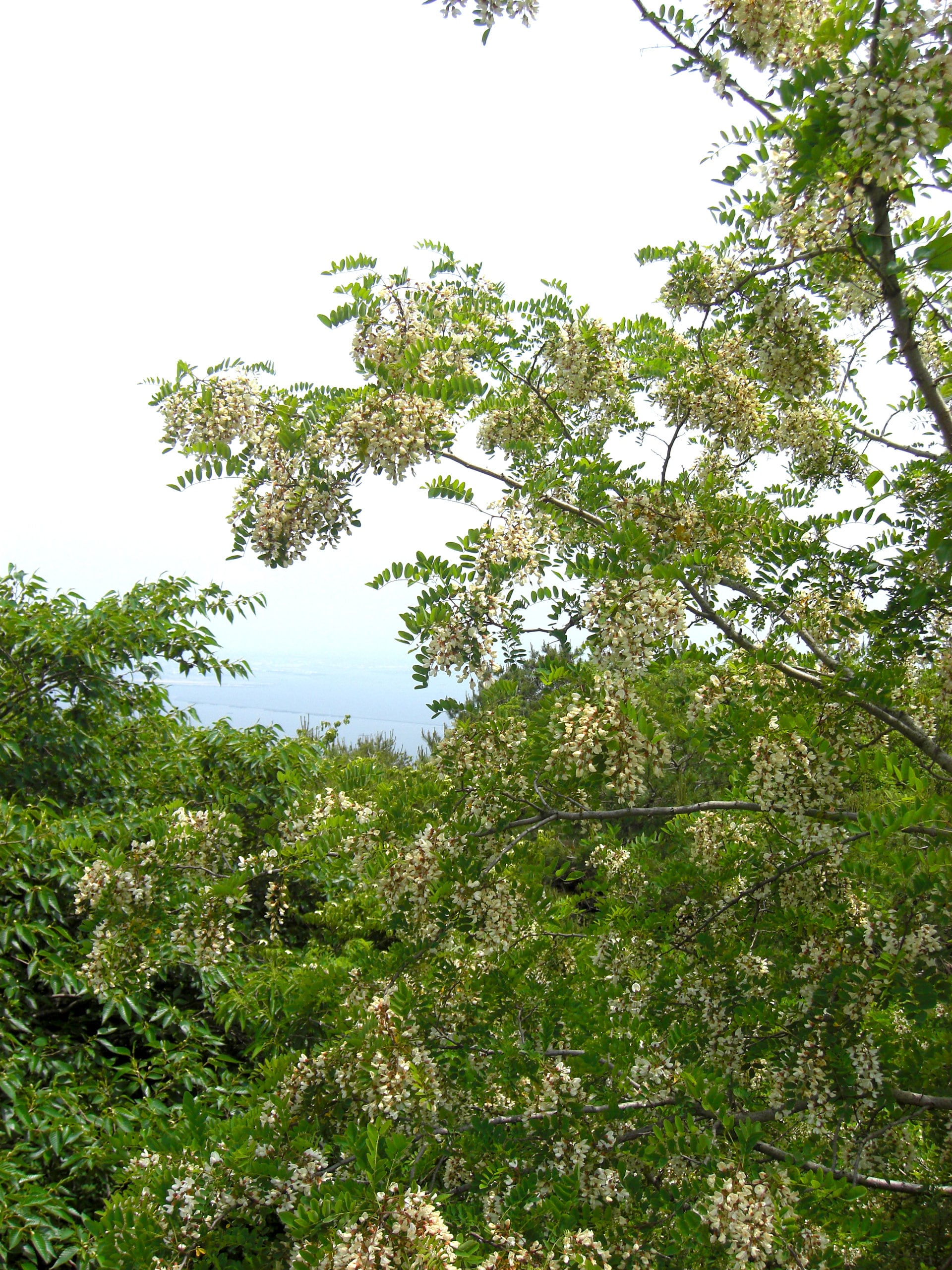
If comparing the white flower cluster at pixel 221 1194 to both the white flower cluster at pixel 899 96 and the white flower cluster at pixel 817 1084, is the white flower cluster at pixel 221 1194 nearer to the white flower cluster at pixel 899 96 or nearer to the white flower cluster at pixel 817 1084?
the white flower cluster at pixel 817 1084

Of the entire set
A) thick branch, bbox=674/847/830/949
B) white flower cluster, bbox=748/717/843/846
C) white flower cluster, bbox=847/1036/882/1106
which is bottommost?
white flower cluster, bbox=847/1036/882/1106

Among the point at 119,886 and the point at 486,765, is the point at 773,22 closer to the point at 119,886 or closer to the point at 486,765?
the point at 486,765

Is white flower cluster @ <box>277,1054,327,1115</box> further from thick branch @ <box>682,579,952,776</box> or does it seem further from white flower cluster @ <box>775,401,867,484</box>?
white flower cluster @ <box>775,401,867,484</box>

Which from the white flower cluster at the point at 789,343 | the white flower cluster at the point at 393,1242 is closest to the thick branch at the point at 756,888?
the white flower cluster at the point at 393,1242

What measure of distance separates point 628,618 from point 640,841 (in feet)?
6.48

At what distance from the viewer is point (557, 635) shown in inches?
116

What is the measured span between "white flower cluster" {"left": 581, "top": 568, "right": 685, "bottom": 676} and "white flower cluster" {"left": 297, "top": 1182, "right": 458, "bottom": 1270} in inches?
65.7

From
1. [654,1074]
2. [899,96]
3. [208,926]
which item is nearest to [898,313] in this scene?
[899,96]

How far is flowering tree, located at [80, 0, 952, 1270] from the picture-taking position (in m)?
2.13

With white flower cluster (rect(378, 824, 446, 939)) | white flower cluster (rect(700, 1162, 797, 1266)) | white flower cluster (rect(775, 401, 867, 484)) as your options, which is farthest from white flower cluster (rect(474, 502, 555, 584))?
white flower cluster (rect(775, 401, 867, 484))

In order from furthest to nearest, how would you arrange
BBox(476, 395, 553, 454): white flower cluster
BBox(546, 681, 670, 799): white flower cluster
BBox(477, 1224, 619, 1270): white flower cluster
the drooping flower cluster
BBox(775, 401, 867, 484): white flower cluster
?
BBox(775, 401, 867, 484): white flower cluster → BBox(476, 395, 553, 454): white flower cluster → the drooping flower cluster → BBox(546, 681, 670, 799): white flower cluster → BBox(477, 1224, 619, 1270): white flower cluster

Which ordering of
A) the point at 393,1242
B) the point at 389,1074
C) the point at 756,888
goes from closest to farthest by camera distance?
the point at 393,1242, the point at 389,1074, the point at 756,888

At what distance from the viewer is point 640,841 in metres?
4.05

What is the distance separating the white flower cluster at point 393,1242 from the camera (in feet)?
5.85
